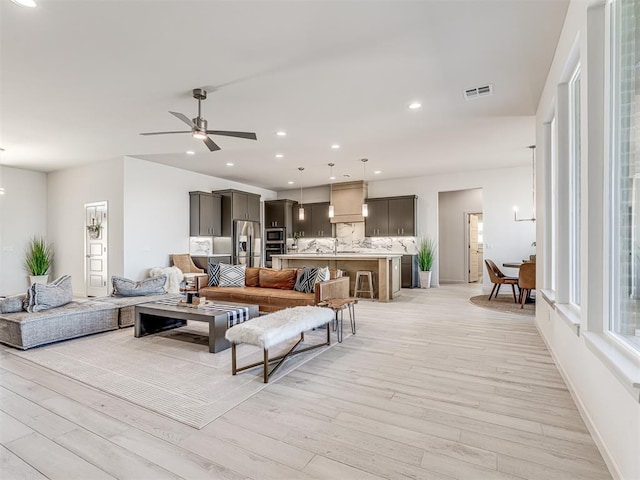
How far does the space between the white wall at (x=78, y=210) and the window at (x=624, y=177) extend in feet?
23.9

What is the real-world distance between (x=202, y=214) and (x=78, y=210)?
266 cm

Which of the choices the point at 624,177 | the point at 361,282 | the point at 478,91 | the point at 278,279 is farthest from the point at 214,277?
the point at 624,177

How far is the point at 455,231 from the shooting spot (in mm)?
9961

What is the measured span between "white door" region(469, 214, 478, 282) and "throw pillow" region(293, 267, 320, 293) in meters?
6.81

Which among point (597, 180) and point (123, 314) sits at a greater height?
point (597, 180)

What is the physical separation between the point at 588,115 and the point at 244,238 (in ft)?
25.9

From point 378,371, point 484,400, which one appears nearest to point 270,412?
point 378,371

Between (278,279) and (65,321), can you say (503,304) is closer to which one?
(278,279)

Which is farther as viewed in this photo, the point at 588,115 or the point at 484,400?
the point at 484,400

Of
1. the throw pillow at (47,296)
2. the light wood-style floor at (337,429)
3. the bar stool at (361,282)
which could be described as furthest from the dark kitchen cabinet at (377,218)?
the throw pillow at (47,296)

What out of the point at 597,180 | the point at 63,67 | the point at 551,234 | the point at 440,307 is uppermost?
the point at 63,67

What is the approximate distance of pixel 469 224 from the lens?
991 centimetres

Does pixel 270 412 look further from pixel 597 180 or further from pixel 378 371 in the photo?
pixel 597 180

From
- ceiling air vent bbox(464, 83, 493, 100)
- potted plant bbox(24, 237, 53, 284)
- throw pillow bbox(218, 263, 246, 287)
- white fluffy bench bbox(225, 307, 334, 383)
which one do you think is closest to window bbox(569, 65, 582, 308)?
ceiling air vent bbox(464, 83, 493, 100)
